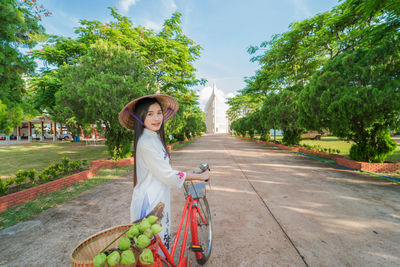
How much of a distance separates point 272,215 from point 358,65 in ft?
21.6

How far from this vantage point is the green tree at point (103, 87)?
21.0 feet

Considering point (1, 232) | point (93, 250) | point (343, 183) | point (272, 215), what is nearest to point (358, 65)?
point (343, 183)

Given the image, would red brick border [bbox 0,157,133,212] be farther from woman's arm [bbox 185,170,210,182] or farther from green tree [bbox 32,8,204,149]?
woman's arm [bbox 185,170,210,182]

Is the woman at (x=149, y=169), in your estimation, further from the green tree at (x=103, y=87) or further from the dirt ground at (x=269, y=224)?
the green tree at (x=103, y=87)

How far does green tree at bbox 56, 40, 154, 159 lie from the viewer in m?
6.40

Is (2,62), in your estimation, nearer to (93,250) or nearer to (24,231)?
(24,231)

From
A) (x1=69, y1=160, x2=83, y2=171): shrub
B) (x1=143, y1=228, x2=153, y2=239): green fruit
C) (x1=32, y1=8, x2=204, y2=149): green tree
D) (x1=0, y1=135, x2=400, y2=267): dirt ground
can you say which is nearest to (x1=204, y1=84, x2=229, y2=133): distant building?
(x1=32, y1=8, x2=204, y2=149): green tree

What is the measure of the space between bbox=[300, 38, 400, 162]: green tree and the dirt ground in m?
2.31

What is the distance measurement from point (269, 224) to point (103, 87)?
664cm

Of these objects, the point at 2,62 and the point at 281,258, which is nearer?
the point at 281,258

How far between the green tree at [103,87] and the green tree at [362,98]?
7106mm

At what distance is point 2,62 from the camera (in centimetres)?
334

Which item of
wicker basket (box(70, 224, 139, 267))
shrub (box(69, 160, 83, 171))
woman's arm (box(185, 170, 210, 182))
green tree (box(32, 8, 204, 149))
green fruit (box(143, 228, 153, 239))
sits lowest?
shrub (box(69, 160, 83, 171))

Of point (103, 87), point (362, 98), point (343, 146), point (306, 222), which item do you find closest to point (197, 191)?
point (306, 222)
